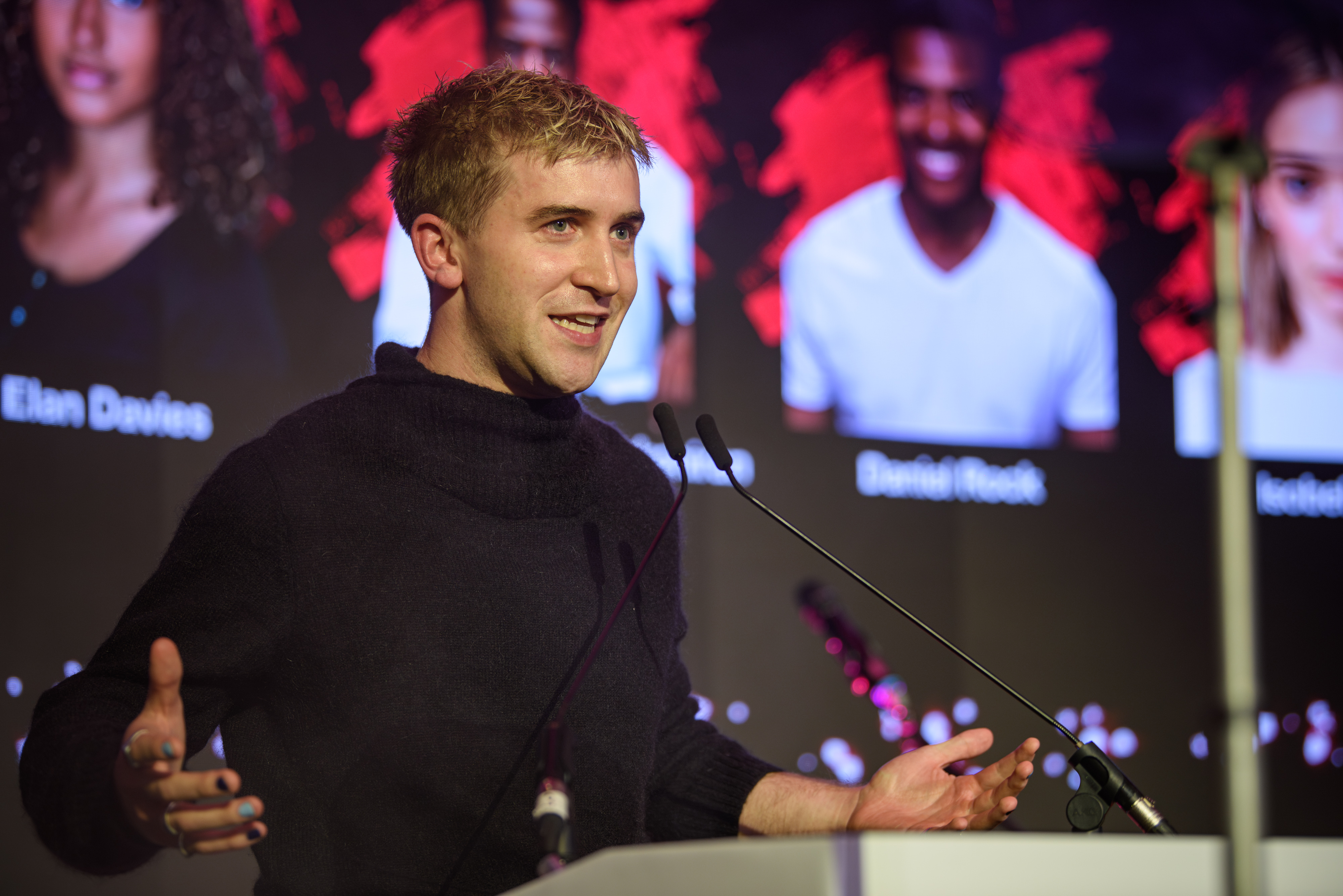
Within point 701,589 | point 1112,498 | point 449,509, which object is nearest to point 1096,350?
point 1112,498

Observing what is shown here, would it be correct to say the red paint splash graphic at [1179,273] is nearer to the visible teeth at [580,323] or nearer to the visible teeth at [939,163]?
the visible teeth at [939,163]

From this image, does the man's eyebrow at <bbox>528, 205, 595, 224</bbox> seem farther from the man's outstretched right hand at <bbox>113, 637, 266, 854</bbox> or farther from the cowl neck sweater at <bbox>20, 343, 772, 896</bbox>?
the man's outstretched right hand at <bbox>113, 637, 266, 854</bbox>

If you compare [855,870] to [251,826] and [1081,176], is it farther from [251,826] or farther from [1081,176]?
[1081,176]

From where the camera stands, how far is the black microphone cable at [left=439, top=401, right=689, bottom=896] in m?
1.25

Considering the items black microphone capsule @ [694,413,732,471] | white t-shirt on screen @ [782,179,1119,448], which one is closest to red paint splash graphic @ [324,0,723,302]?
white t-shirt on screen @ [782,179,1119,448]

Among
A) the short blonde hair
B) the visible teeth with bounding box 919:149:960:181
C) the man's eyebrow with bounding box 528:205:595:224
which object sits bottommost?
the man's eyebrow with bounding box 528:205:595:224

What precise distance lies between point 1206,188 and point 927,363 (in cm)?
312

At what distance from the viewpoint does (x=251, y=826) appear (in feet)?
4.14

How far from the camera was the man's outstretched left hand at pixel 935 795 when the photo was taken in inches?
63.4

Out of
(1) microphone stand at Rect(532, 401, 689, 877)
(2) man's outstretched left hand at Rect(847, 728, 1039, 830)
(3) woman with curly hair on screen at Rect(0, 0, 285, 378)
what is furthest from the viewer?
(3) woman with curly hair on screen at Rect(0, 0, 285, 378)

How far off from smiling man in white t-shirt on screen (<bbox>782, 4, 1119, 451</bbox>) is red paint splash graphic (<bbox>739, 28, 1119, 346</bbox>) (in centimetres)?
5

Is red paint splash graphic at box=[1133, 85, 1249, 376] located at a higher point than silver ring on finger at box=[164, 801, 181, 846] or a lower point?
higher

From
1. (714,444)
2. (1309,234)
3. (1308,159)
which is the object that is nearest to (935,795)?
(714,444)

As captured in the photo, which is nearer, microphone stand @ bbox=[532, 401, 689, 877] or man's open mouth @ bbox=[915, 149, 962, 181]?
microphone stand @ bbox=[532, 401, 689, 877]
